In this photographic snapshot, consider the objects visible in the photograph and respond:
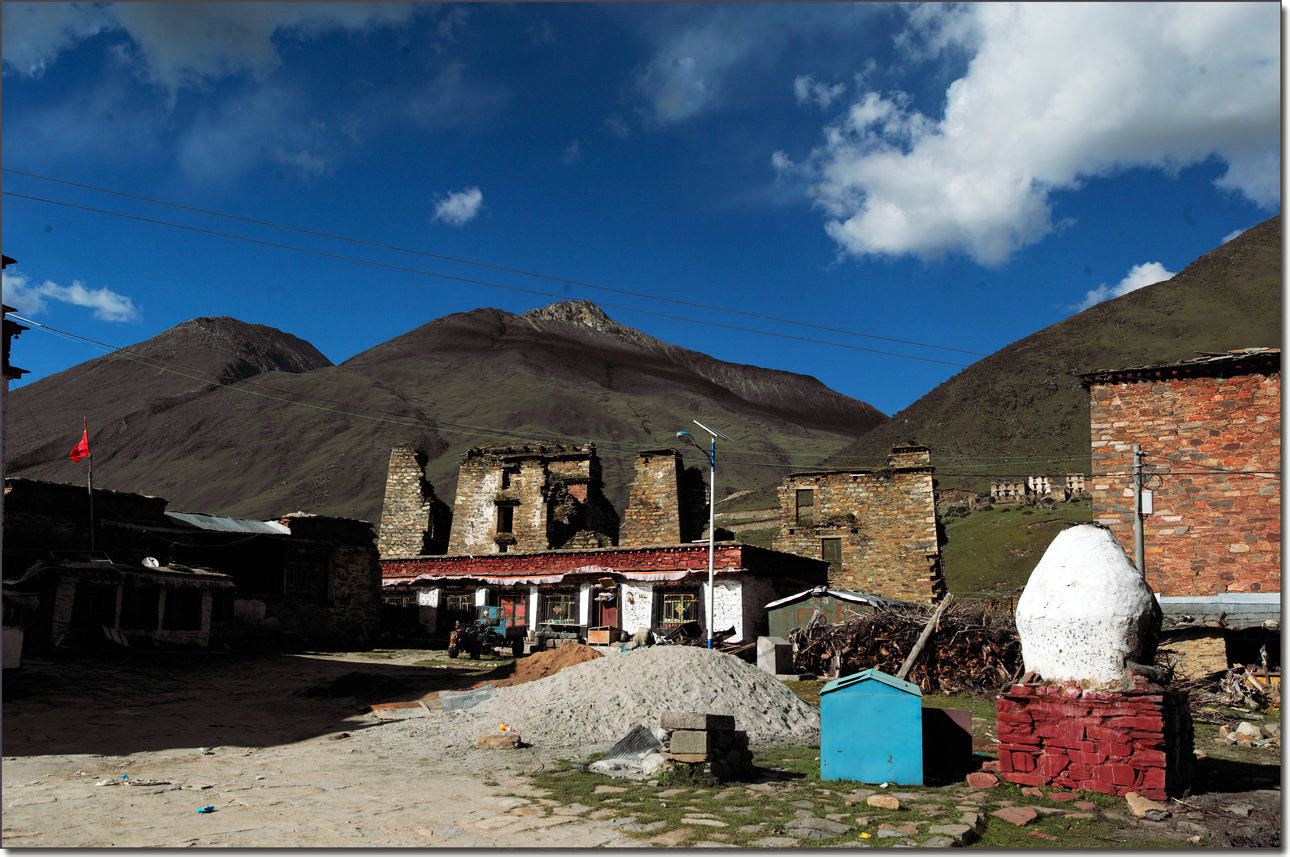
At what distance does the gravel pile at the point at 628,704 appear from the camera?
1320 cm

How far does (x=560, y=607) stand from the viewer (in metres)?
31.5

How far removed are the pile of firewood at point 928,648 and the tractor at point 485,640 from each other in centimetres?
910

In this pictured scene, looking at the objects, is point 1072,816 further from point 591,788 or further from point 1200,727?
point 1200,727

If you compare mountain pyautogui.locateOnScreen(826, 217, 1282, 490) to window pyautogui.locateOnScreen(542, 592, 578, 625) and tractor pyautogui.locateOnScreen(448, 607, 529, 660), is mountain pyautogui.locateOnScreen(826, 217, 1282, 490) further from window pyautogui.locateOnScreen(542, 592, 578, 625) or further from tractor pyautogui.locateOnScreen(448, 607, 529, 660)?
tractor pyautogui.locateOnScreen(448, 607, 529, 660)

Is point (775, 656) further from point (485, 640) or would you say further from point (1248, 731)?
point (485, 640)

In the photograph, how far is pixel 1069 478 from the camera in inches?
2800

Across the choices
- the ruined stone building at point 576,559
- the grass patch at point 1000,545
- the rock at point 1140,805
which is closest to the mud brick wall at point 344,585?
the ruined stone building at point 576,559

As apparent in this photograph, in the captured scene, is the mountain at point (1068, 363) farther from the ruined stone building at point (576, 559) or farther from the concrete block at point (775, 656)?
the concrete block at point (775, 656)

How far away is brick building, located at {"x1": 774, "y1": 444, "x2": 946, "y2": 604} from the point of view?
110 ft

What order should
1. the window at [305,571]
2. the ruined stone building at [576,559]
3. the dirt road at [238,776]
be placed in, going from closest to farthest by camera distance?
the dirt road at [238,776] → the ruined stone building at [576,559] → the window at [305,571]

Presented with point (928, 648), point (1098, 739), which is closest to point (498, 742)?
point (1098, 739)

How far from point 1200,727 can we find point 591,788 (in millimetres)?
10770

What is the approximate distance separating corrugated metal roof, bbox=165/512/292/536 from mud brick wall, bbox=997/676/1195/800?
86.4 ft

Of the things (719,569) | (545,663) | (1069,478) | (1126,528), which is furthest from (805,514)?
(1069,478)
